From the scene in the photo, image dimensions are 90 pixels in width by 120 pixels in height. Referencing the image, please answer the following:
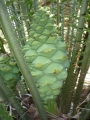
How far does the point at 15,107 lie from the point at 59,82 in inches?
5.7

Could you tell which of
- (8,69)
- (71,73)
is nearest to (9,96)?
(8,69)

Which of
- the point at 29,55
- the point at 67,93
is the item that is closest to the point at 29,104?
the point at 67,93

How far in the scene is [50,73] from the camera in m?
0.58

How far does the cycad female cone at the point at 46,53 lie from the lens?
568 millimetres

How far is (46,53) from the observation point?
57 cm

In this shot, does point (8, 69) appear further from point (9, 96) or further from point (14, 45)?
point (14, 45)

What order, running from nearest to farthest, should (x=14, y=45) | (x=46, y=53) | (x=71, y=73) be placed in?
(x=14, y=45), (x=46, y=53), (x=71, y=73)

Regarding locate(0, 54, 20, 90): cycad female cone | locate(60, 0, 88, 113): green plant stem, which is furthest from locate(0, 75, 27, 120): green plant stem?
locate(60, 0, 88, 113): green plant stem

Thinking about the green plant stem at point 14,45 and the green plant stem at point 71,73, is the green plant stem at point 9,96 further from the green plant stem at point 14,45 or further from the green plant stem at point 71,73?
the green plant stem at point 71,73

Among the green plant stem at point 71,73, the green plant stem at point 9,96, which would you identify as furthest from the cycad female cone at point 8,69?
the green plant stem at point 71,73

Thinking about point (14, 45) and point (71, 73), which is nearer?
point (14, 45)

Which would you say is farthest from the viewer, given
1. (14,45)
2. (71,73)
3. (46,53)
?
(71,73)

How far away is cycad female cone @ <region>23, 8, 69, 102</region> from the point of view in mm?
568

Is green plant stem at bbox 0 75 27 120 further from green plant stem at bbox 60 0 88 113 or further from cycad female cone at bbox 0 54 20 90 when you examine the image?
green plant stem at bbox 60 0 88 113
